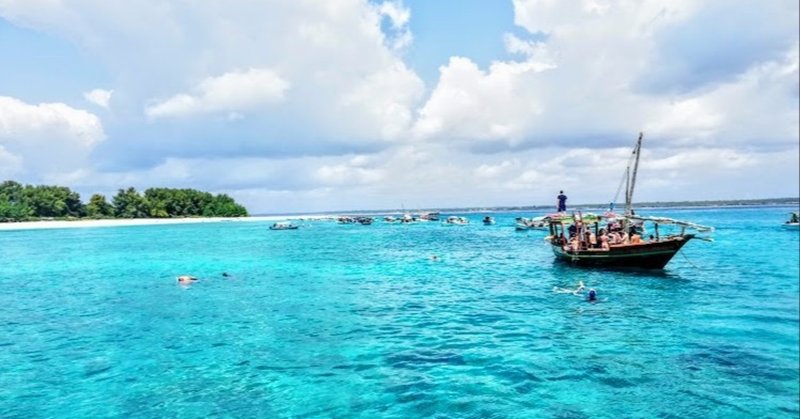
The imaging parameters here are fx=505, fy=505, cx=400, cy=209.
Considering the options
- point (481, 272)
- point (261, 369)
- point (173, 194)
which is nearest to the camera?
point (261, 369)

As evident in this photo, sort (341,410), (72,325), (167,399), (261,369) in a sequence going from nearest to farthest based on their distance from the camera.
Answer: (341,410) < (167,399) < (261,369) < (72,325)

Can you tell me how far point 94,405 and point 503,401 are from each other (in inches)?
466

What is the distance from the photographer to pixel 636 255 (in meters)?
37.8

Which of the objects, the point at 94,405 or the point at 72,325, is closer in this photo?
the point at 94,405

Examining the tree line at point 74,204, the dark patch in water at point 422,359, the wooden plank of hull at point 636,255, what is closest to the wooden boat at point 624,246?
the wooden plank of hull at point 636,255

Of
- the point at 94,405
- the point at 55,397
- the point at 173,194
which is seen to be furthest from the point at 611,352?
the point at 173,194

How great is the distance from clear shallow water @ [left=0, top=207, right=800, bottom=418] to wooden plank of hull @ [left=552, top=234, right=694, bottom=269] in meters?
1.08

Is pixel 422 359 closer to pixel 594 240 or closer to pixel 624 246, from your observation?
pixel 624 246

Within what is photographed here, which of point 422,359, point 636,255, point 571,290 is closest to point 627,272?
point 636,255

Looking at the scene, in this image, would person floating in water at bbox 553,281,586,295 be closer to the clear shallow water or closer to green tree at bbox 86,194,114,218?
the clear shallow water

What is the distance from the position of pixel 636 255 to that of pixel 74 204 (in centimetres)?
17886

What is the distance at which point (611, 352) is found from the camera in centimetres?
1823

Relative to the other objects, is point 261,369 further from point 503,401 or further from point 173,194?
point 173,194

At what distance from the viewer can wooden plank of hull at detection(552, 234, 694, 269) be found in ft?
118
